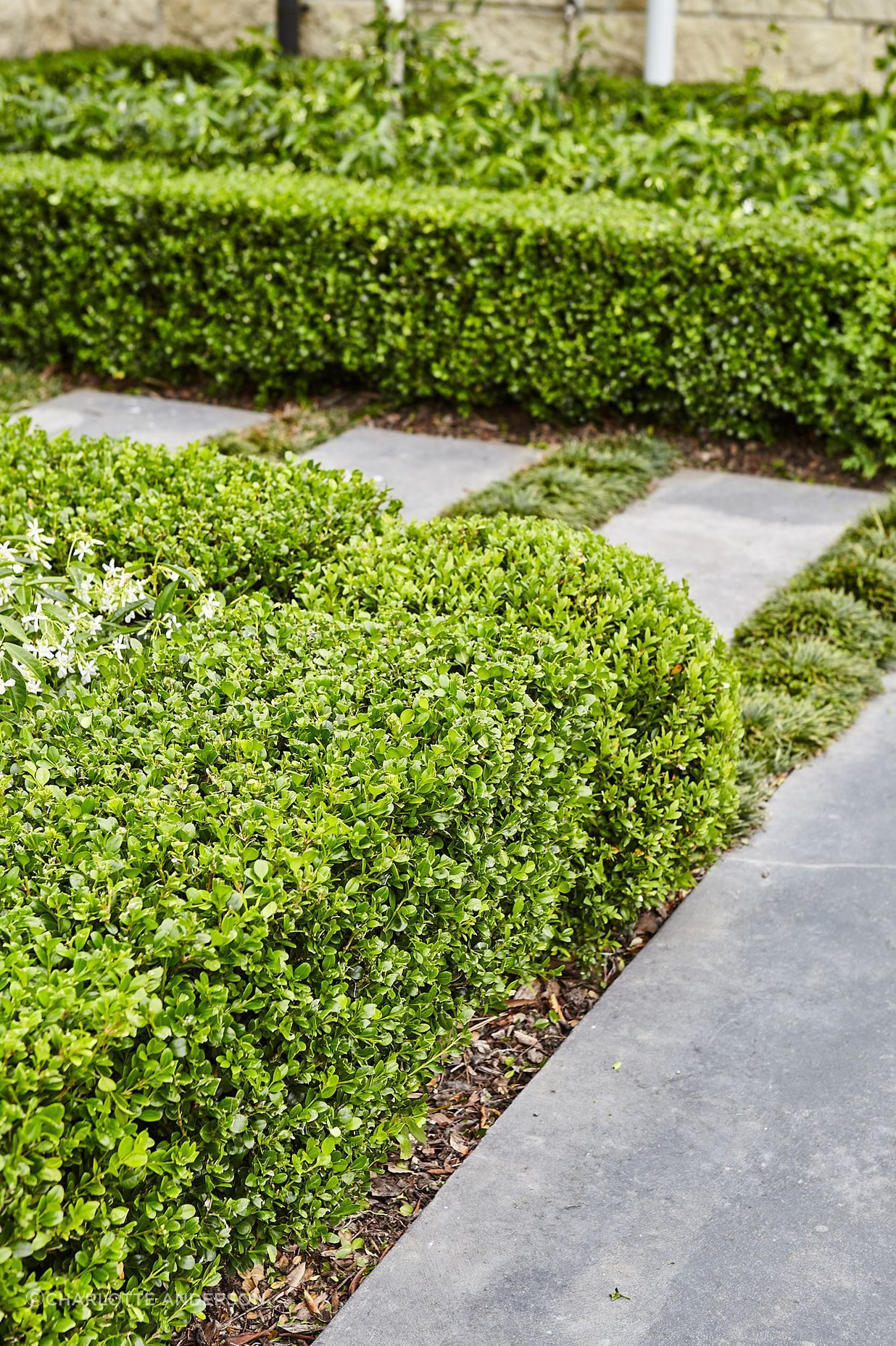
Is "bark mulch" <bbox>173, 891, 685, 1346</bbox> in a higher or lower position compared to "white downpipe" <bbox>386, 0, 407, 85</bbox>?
lower

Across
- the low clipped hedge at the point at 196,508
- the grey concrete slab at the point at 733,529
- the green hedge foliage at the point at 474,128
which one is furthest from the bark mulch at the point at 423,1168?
the green hedge foliage at the point at 474,128

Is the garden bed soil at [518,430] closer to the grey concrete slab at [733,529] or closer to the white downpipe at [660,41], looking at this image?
the grey concrete slab at [733,529]

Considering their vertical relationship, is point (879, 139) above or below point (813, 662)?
above

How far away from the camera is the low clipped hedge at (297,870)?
1.93m

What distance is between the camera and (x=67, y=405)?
6867 mm

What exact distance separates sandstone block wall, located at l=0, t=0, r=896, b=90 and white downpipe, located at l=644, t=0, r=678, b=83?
12.0 inches

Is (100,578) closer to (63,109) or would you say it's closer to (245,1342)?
(245,1342)

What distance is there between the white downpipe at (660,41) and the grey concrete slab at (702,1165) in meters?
7.94

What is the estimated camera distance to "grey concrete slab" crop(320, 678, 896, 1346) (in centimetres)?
229

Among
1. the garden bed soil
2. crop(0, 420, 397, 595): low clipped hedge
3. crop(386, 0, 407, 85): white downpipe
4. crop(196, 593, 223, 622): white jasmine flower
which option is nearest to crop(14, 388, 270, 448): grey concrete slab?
the garden bed soil

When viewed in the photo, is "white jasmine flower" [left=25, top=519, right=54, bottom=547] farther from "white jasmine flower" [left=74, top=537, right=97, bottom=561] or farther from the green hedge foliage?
the green hedge foliage

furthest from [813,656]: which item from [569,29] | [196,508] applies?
[569,29]

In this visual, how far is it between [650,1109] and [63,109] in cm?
747

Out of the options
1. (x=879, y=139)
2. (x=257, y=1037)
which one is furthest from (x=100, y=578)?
(x=879, y=139)
